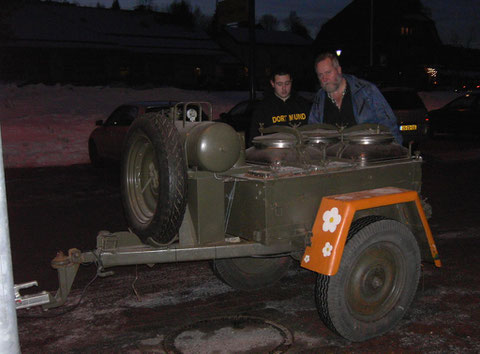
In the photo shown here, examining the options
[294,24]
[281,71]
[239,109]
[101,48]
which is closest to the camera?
[281,71]

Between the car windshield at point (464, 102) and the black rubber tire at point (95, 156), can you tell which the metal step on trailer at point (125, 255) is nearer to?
the black rubber tire at point (95, 156)

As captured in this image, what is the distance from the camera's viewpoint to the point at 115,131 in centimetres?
1227

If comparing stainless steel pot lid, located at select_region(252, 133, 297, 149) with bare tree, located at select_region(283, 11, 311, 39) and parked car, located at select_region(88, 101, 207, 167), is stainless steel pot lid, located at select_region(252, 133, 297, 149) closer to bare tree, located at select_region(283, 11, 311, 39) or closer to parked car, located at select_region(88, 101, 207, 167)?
parked car, located at select_region(88, 101, 207, 167)

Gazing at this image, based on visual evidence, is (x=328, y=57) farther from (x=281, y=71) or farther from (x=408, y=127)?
(x=408, y=127)

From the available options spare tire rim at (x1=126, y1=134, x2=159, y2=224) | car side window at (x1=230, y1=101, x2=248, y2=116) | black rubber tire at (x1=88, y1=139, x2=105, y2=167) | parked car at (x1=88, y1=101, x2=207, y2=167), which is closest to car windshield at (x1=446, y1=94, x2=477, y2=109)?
car side window at (x1=230, y1=101, x2=248, y2=116)

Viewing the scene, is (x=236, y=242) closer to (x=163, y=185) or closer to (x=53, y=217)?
(x=163, y=185)

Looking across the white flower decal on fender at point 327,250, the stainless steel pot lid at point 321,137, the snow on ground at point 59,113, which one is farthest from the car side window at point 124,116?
the white flower decal on fender at point 327,250

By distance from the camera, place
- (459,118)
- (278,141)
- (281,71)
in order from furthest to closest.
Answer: (459,118) → (281,71) → (278,141)

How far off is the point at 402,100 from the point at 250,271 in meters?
11.0

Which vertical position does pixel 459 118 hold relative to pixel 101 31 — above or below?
below

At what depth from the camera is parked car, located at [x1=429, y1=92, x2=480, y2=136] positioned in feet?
60.6

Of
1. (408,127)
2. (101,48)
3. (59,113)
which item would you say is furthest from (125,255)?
(101,48)

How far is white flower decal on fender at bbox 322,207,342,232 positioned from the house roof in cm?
3511

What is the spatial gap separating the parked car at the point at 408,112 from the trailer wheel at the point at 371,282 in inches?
421
